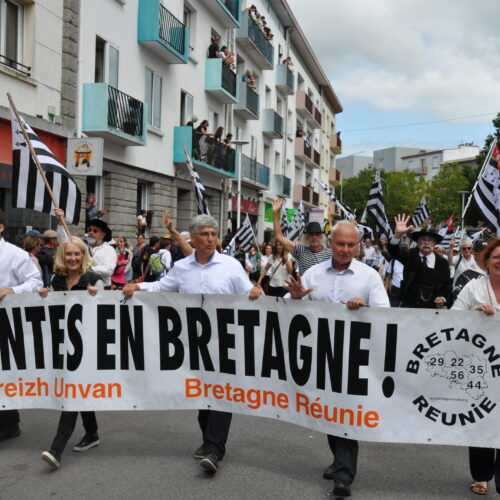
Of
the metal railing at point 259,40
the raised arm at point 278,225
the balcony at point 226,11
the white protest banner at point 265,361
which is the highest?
the metal railing at point 259,40

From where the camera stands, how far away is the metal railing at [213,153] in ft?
77.2

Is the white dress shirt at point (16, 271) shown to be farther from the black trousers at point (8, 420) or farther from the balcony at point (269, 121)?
the balcony at point (269, 121)

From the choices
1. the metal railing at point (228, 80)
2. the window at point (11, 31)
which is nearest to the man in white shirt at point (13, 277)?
the window at point (11, 31)

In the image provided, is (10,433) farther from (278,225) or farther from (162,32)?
(162,32)

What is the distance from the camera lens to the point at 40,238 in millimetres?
10953

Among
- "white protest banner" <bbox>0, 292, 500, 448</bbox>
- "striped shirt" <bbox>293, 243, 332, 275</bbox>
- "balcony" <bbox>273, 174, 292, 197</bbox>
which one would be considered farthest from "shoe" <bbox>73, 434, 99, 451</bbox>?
"balcony" <bbox>273, 174, 292, 197</bbox>

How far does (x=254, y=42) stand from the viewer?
31.4 metres

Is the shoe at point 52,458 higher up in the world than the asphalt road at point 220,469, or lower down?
higher up

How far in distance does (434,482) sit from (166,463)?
1905 mm

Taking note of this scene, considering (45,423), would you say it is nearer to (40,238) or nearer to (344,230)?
(344,230)

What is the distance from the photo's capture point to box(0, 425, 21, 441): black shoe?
224 inches

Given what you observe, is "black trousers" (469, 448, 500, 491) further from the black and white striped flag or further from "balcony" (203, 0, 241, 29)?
"balcony" (203, 0, 241, 29)

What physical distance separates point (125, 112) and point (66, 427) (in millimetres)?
13967

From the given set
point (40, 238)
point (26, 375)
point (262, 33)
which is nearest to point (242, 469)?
point (26, 375)
